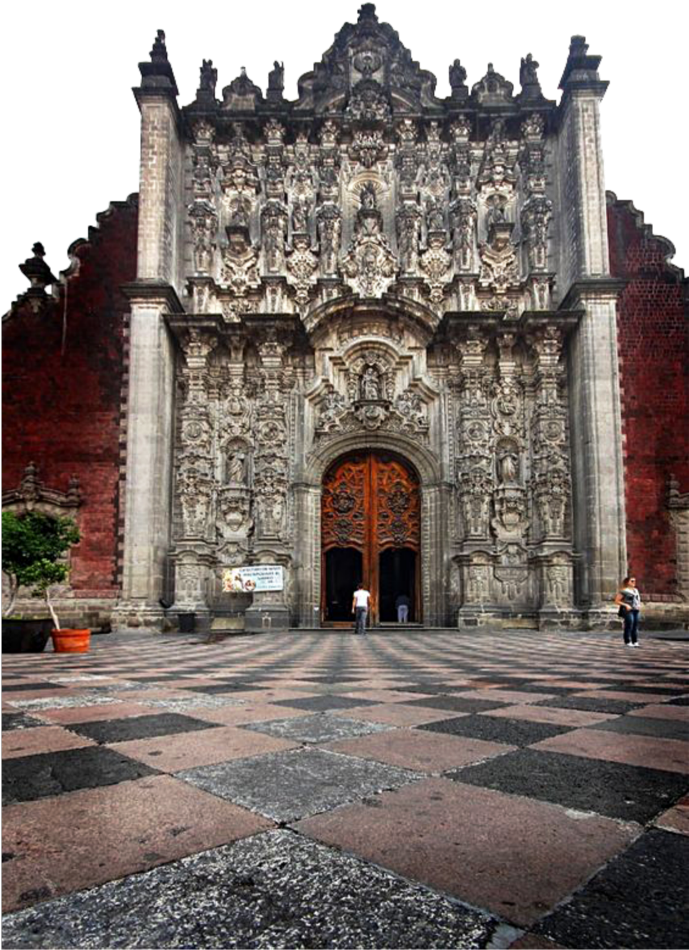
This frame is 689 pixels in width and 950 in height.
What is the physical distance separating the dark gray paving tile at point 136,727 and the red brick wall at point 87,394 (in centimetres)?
1323

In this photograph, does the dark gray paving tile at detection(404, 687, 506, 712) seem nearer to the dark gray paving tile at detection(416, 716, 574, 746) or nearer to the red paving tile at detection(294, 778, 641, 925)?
the dark gray paving tile at detection(416, 716, 574, 746)

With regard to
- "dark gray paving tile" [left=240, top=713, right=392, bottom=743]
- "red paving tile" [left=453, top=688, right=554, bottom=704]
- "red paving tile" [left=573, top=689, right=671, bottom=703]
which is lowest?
"red paving tile" [left=573, top=689, right=671, bottom=703]

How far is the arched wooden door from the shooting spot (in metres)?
17.4

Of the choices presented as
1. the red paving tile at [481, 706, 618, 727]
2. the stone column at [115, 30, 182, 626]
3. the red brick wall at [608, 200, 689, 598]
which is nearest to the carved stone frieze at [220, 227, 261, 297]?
the stone column at [115, 30, 182, 626]

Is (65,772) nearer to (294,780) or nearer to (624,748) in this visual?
(294,780)

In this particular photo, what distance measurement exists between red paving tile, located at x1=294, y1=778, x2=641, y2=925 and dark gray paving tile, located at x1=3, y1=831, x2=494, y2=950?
95 mm

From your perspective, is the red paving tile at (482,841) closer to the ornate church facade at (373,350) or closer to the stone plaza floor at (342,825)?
the stone plaza floor at (342,825)

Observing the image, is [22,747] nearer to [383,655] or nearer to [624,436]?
[383,655]

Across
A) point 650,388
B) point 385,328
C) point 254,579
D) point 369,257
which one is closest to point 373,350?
point 385,328

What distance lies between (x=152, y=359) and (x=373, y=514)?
6680 mm

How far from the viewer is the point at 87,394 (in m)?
15.3

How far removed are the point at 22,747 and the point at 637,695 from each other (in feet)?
12.0

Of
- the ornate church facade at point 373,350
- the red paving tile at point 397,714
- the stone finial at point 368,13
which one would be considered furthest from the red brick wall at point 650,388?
the red paving tile at point 397,714

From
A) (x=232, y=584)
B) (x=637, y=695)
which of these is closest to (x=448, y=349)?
(x=232, y=584)
